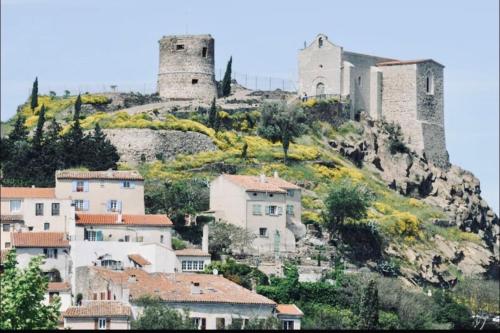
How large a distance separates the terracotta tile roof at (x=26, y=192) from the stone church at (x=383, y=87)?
35.4 m

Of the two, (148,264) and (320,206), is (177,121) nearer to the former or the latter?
(320,206)

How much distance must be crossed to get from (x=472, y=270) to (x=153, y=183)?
74.1 feet

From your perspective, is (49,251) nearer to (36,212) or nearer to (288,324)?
(36,212)

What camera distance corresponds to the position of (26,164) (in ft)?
366

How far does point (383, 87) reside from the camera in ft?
448

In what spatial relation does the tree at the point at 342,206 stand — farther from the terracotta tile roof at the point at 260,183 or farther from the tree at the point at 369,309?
the tree at the point at 369,309

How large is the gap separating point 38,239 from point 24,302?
28345 millimetres

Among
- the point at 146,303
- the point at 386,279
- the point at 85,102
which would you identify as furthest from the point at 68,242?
the point at 85,102

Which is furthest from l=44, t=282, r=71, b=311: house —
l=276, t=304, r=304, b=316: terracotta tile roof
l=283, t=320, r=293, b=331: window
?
l=283, t=320, r=293, b=331: window

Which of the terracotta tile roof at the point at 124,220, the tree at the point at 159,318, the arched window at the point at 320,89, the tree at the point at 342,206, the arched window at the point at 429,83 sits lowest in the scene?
the tree at the point at 159,318

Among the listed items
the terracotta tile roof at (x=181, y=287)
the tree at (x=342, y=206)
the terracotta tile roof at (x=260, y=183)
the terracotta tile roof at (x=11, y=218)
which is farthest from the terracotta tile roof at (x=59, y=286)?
the tree at (x=342, y=206)

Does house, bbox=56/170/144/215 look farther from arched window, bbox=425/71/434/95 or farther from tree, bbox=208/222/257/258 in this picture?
arched window, bbox=425/71/434/95

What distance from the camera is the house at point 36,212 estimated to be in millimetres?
100562

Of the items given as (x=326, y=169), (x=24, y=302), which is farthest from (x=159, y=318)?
(x=326, y=169)
